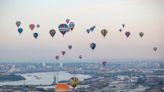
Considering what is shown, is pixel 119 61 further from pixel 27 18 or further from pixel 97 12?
pixel 27 18

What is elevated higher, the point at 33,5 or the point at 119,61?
the point at 33,5

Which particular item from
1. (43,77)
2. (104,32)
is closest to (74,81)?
(43,77)

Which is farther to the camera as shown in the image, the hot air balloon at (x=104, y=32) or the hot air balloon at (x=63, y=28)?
the hot air balloon at (x=104, y=32)

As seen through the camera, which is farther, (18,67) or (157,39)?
(157,39)

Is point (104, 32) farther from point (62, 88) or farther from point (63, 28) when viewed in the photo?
point (62, 88)

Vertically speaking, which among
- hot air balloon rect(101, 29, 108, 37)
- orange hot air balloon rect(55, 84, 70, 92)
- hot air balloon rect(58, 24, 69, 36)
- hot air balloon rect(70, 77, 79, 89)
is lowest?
orange hot air balloon rect(55, 84, 70, 92)

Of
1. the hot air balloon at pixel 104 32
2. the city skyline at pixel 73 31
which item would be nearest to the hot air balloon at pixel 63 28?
the city skyline at pixel 73 31

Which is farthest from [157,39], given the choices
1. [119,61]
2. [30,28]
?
[30,28]

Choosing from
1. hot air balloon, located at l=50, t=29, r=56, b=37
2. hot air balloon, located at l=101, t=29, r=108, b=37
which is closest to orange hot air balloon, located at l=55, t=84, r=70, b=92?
hot air balloon, located at l=50, t=29, r=56, b=37

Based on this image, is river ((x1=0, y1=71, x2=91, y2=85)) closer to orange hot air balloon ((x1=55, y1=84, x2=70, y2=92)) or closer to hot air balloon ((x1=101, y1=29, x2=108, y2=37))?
orange hot air balloon ((x1=55, y1=84, x2=70, y2=92))

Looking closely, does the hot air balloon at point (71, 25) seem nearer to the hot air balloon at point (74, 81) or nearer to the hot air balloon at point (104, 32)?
the hot air balloon at point (104, 32)

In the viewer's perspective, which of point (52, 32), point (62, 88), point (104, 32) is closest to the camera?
point (62, 88)
